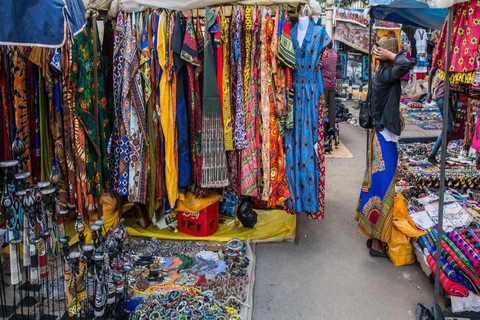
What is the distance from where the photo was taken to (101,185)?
3.87 meters

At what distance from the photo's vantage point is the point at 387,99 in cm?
370

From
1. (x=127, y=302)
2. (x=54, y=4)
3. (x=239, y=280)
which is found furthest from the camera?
(x=239, y=280)

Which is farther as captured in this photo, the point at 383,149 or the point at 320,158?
the point at 320,158

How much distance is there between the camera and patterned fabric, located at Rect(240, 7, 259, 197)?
3770 millimetres

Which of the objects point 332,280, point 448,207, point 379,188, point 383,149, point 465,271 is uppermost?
point 383,149

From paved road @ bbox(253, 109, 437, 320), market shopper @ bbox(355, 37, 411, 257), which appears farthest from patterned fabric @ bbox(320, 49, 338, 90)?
market shopper @ bbox(355, 37, 411, 257)

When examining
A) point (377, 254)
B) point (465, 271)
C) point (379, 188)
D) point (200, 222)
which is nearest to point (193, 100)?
point (200, 222)

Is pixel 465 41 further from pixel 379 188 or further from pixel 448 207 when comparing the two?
pixel 448 207

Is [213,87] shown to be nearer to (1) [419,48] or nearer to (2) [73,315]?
(2) [73,315]

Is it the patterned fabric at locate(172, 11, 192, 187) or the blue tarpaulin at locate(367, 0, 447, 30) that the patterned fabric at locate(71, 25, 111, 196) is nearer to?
the patterned fabric at locate(172, 11, 192, 187)

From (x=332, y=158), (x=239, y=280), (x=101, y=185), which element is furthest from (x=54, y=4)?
(x=332, y=158)

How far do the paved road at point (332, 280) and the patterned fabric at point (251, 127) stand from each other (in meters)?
0.67

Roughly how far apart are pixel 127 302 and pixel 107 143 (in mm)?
1550

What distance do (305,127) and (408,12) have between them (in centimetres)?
155
